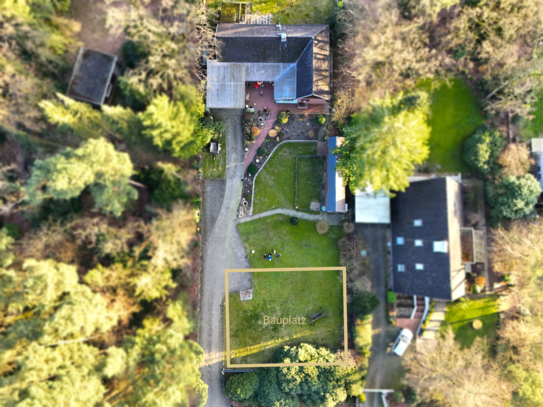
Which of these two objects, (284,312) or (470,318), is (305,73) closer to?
(284,312)

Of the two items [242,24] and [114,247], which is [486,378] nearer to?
[114,247]

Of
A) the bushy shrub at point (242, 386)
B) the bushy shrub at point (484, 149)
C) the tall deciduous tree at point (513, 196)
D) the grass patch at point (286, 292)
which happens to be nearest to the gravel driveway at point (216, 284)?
the grass patch at point (286, 292)

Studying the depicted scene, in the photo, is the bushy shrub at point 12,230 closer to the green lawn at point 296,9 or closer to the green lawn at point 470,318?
the green lawn at point 296,9

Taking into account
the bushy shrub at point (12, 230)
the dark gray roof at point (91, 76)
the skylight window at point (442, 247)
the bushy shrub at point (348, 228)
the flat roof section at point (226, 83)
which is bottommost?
the skylight window at point (442, 247)

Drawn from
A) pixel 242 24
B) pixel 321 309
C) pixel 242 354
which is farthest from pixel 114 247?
pixel 242 24

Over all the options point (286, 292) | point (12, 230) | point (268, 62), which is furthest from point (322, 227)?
point (12, 230)
